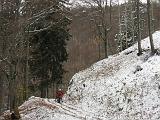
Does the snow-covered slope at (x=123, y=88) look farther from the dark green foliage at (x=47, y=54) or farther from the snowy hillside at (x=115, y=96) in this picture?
the dark green foliage at (x=47, y=54)

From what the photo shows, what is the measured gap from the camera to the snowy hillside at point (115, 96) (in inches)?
968

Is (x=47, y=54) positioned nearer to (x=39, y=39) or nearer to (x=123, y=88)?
(x=39, y=39)

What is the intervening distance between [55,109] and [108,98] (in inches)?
170

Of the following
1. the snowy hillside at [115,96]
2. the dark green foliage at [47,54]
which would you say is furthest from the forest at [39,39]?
the snowy hillside at [115,96]

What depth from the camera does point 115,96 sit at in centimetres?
2845

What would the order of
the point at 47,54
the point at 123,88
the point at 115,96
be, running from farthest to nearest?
the point at 47,54 < the point at 123,88 < the point at 115,96

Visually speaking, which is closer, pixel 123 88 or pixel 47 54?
pixel 123 88

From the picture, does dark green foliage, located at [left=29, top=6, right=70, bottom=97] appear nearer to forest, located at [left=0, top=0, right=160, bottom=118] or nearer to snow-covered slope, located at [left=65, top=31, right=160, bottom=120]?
forest, located at [left=0, top=0, right=160, bottom=118]

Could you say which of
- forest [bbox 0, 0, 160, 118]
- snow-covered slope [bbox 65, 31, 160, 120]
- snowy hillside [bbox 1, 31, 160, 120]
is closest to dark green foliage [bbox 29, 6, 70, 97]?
forest [bbox 0, 0, 160, 118]

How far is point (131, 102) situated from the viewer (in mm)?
25797

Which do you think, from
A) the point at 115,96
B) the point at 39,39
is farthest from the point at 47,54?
the point at 115,96

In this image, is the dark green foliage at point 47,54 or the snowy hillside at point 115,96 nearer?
the snowy hillside at point 115,96

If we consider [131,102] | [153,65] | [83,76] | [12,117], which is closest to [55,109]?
[12,117]

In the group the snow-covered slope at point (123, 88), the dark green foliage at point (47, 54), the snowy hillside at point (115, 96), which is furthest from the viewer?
the dark green foliage at point (47, 54)
